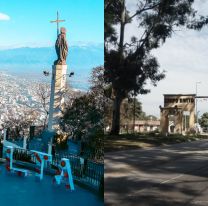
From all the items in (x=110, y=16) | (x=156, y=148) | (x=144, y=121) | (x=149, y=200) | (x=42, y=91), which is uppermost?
(x=110, y=16)

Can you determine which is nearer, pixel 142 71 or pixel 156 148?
pixel 142 71

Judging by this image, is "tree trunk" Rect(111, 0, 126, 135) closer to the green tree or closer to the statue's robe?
the green tree

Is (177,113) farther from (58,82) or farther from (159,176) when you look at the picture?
(58,82)

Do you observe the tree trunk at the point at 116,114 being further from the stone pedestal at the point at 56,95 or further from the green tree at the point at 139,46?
the stone pedestal at the point at 56,95

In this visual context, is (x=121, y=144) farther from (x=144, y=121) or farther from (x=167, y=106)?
(x=167, y=106)

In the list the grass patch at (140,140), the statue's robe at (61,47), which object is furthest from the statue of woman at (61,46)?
the grass patch at (140,140)

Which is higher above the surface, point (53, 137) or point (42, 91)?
point (42, 91)

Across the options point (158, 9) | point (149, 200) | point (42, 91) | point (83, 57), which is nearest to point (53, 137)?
point (42, 91)
